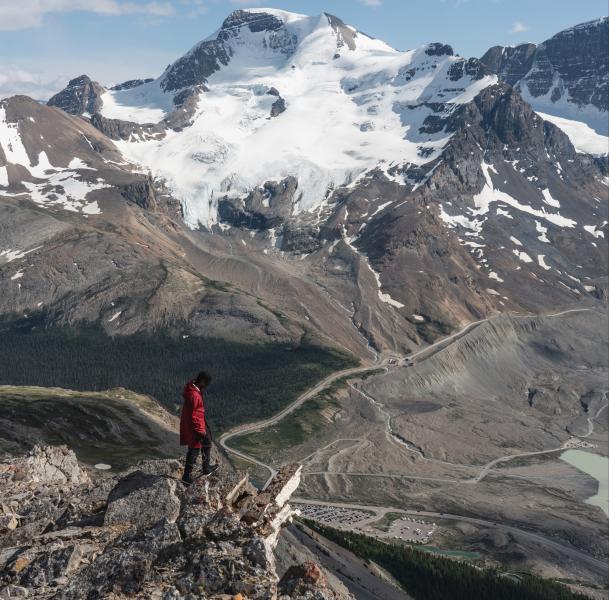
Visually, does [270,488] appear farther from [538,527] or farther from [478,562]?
[538,527]

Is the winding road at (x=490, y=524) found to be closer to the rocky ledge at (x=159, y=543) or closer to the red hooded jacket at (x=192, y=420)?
the rocky ledge at (x=159, y=543)

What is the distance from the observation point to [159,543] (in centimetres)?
2516

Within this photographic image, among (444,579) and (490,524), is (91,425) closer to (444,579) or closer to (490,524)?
(444,579)

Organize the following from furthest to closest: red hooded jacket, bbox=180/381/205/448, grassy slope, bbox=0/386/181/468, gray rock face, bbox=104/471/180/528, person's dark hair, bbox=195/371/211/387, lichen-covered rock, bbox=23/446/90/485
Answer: grassy slope, bbox=0/386/181/468 < lichen-covered rock, bbox=23/446/90/485 < person's dark hair, bbox=195/371/211/387 < red hooded jacket, bbox=180/381/205/448 < gray rock face, bbox=104/471/180/528

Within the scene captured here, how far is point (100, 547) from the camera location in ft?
89.1

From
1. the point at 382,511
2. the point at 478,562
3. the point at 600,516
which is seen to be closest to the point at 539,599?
the point at 478,562

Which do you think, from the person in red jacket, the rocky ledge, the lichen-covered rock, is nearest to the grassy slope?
the lichen-covered rock

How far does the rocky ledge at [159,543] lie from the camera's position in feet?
76.1

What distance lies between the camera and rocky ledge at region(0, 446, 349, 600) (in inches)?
914

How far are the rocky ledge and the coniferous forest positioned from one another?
79.5m

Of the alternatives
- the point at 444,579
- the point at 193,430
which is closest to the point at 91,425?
the point at 444,579

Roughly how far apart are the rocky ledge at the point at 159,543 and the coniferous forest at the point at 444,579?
79.5m

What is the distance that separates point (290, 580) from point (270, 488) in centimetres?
598

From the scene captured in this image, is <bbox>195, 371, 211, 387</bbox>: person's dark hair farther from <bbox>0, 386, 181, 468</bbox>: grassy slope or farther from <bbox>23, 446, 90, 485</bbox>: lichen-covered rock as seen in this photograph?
<bbox>0, 386, 181, 468</bbox>: grassy slope
